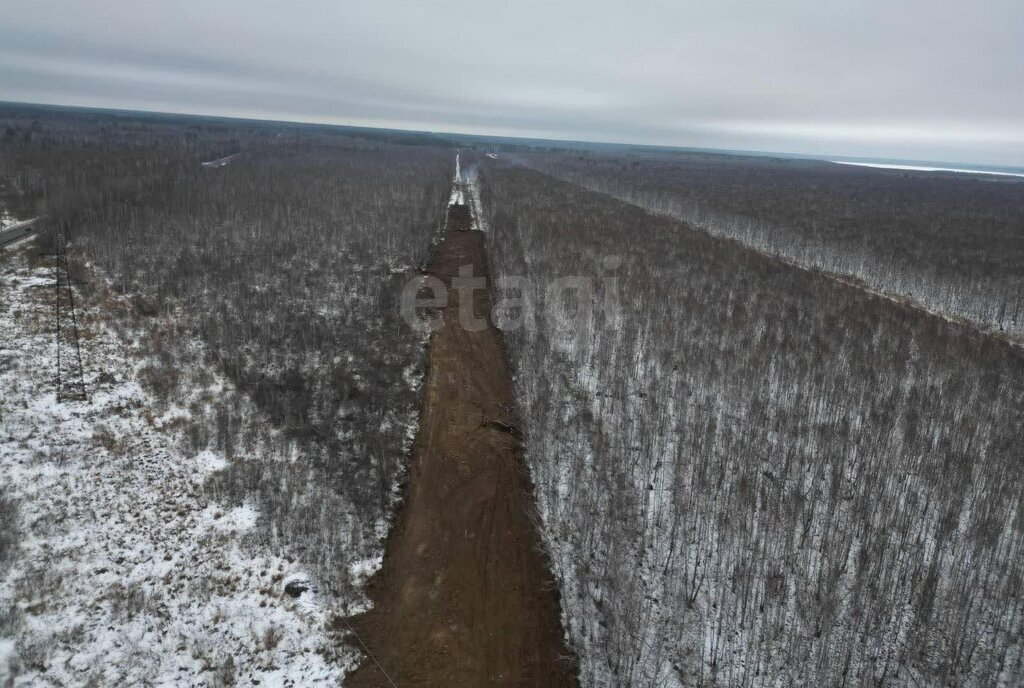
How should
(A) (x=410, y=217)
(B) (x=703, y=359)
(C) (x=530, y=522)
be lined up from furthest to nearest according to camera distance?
1. (A) (x=410, y=217)
2. (B) (x=703, y=359)
3. (C) (x=530, y=522)

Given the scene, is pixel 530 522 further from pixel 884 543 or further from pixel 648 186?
pixel 648 186

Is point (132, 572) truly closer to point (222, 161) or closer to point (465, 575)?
point (465, 575)

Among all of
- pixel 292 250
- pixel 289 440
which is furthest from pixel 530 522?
pixel 292 250

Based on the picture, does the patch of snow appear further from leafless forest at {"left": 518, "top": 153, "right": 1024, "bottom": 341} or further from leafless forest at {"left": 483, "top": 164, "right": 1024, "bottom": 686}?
leafless forest at {"left": 483, "top": 164, "right": 1024, "bottom": 686}

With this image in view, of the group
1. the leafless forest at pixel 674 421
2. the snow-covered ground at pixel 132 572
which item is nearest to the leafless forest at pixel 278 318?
the leafless forest at pixel 674 421

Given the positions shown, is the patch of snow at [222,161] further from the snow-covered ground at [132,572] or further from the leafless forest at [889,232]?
the snow-covered ground at [132,572]

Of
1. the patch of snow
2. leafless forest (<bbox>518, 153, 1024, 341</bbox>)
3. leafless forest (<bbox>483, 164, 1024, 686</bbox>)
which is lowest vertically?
leafless forest (<bbox>483, 164, 1024, 686</bbox>)

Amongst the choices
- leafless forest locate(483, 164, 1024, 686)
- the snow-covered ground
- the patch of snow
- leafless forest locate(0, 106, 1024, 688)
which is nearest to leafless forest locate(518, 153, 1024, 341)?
leafless forest locate(0, 106, 1024, 688)
